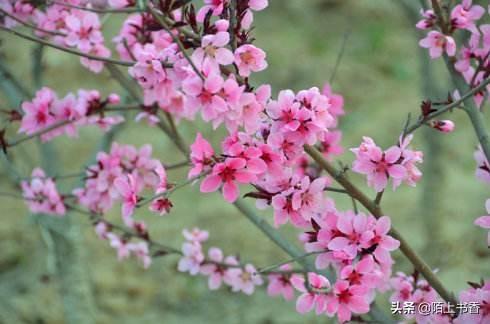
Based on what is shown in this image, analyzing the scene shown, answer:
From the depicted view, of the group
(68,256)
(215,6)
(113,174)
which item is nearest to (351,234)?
(215,6)

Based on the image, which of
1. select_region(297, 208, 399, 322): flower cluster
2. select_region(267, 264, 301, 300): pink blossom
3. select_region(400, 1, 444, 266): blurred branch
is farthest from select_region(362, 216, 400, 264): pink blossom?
select_region(400, 1, 444, 266): blurred branch

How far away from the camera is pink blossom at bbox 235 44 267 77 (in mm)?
1235

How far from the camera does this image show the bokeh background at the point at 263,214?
3.27 m

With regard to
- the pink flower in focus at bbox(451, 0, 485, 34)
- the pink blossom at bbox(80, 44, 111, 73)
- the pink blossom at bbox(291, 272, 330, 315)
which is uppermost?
the pink flower in focus at bbox(451, 0, 485, 34)

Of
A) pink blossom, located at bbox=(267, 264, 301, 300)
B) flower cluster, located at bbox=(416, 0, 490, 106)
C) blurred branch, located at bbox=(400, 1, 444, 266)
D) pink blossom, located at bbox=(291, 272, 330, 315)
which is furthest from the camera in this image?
blurred branch, located at bbox=(400, 1, 444, 266)

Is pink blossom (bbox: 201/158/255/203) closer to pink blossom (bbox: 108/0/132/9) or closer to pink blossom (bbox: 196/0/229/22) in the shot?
pink blossom (bbox: 196/0/229/22)

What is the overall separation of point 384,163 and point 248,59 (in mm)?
271

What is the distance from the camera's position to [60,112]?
1728mm

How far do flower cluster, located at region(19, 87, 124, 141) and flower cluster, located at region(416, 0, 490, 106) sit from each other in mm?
707

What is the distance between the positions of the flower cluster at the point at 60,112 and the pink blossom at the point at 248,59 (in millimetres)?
569

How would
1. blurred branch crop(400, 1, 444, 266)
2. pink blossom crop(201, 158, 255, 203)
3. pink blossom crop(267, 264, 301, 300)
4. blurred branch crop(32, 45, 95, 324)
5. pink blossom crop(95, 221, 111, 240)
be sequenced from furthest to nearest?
blurred branch crop(400, 1, 444, 266) → blurred branch crop(32, 45, 95, 324) → pink blossom crop(95, 221, 111, 240) → pink blossom crop(267, 264, 301, 300) → pink blossom crop(201, 158, 255, 203)

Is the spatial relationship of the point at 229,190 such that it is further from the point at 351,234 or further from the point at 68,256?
the point at 68,256

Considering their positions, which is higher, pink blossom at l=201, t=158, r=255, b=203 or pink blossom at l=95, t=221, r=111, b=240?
pink blossom at l=201, t=158, r=255, b=203

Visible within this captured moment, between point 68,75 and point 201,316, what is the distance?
281cm
